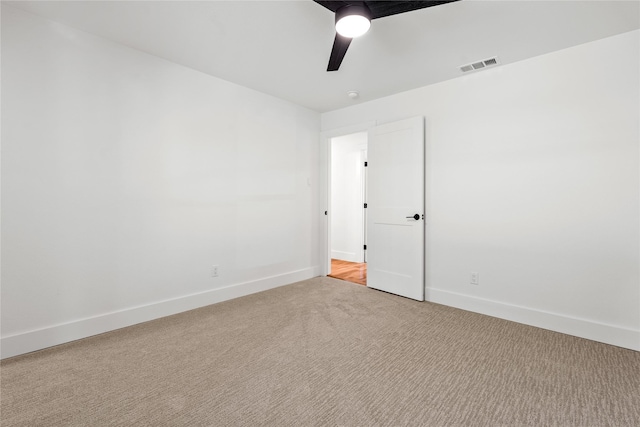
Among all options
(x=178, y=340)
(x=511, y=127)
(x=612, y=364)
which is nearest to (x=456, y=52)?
(x=511, y=127)

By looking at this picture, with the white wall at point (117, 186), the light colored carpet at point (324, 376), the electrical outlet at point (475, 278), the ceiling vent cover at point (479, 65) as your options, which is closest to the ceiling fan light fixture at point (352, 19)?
the ceiling vent cover at point (479, 65)

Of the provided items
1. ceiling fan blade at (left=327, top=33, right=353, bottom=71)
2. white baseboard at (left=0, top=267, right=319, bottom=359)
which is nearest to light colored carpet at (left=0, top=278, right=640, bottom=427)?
white baseboard at (left=0, top=267, right=319, bottom=359)

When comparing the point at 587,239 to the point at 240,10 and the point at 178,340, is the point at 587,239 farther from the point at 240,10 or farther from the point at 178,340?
the point at 178,340

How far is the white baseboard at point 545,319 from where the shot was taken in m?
2.35

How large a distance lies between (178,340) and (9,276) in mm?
1297

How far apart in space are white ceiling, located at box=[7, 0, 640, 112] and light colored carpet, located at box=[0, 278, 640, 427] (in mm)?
2524

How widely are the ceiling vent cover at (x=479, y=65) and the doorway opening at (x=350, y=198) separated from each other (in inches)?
110

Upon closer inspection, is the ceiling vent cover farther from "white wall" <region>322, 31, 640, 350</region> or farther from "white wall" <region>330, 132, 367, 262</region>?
"white wall" <region>330, 132, 367, 262</region>

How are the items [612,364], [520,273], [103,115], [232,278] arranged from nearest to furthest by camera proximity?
[612,364] < [103,115] < [520,273] < [232,278]

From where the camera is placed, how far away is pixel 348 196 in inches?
237

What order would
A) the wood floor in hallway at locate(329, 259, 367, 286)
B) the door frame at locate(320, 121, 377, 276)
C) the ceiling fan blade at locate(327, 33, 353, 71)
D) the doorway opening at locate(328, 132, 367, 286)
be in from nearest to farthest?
the ceiling fan blade at locate(327, 33, 353, 71) → the wood floor in hallway at locate(329, 259, 367, 286) → the door frame at locate(320, 121, 377, 276) → the doorway opening at locate(328, 132, 367, 286)

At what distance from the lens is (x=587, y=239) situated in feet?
8.28

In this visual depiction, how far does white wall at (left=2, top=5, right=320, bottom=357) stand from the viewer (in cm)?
221

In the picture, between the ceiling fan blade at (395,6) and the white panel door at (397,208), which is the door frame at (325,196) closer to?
the white panel door at (397,208)
